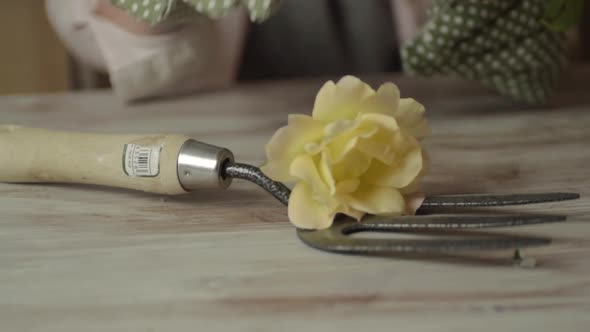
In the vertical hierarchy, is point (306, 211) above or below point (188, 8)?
below

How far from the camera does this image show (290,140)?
1.46 feet

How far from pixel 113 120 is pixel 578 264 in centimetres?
49

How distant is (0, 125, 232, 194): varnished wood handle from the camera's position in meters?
0.49

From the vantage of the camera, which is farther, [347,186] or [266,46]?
[266,46]

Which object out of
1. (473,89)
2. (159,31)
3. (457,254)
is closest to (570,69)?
(473,89)

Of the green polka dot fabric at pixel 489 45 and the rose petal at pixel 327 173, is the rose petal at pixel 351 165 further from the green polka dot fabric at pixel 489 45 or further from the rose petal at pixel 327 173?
the green polka dot fabric at pixel 489 45

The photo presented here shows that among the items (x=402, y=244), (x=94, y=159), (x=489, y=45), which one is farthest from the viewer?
(x=489, y=45)

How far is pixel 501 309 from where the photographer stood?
0.36 metres

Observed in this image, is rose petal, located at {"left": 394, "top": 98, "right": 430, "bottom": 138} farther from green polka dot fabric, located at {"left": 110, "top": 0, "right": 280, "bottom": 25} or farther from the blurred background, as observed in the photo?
the blurred background

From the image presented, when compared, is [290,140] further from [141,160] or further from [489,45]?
[489,45]

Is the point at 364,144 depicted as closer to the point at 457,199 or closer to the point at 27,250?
the point at 457,199

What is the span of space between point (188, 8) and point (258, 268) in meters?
0.24

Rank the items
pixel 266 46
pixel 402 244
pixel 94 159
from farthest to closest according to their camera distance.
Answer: pixel 266 46, pixel 94 159, pixel 402 244

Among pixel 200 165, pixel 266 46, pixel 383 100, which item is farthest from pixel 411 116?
pixel 266 46
